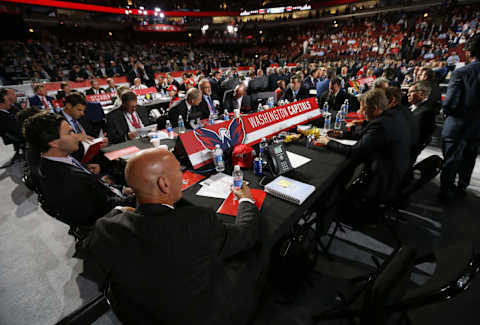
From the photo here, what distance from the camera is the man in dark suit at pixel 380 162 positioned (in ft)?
7.15

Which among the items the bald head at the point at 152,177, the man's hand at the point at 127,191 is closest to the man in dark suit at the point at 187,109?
the man's hand at the point at 127,191

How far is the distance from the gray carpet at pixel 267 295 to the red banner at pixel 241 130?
1484 millimetres

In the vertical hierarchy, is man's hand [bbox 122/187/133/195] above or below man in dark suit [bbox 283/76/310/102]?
below

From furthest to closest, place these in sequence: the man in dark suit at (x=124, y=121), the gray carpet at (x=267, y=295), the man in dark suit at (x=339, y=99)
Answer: the man in dark suit at (x=339, y=99) → the man in dark suit at (x=124, y=121) → the gray carpet at (x=267, y=295)

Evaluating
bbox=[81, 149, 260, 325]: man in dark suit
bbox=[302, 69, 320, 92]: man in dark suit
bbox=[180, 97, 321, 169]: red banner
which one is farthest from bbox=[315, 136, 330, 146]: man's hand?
bbox=[302, 69, 320, 92]: man in dark suit

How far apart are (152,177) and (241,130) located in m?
1.69

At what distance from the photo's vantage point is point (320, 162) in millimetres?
2320

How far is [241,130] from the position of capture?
2.62 metres

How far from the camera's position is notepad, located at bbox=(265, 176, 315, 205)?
1.68 m

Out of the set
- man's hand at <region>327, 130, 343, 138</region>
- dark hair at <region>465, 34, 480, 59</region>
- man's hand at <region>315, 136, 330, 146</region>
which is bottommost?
man's hand at <region>327, 130, 343, 138</region>

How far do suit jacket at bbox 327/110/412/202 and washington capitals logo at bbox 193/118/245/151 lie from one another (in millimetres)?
1314

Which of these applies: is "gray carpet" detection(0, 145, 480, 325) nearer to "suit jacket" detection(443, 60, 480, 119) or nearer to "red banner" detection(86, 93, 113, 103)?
"suit jacket" detection(443, 60, 480, 119)

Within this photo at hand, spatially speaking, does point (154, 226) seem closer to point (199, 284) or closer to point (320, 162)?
point (199, 284)

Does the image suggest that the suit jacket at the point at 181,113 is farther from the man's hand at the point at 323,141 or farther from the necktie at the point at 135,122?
the man's hand at the point at 323,141
